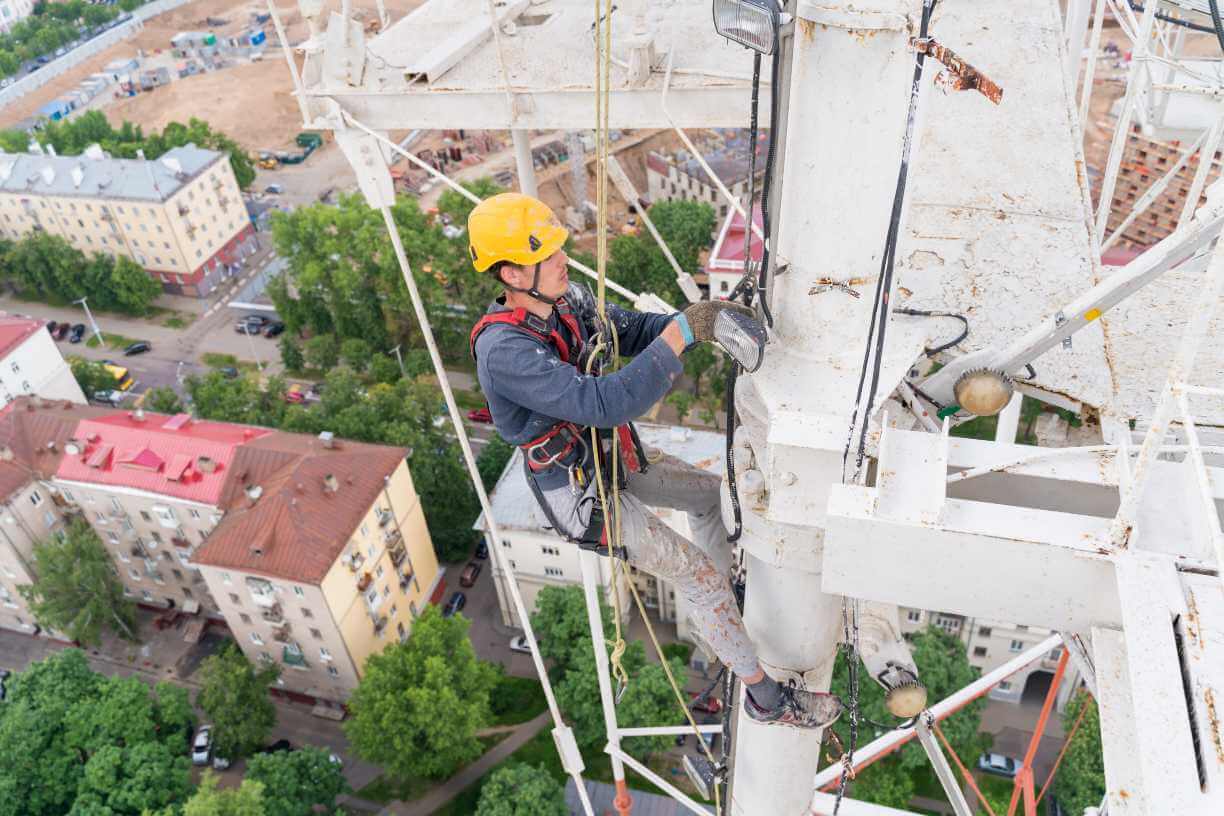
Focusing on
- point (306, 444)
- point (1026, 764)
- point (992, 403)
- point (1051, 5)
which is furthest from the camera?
point (306, 444)

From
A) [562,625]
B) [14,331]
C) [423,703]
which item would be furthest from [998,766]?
[14,331]

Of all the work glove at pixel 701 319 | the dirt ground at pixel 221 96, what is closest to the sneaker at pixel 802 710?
the work glove at pixel 701 319

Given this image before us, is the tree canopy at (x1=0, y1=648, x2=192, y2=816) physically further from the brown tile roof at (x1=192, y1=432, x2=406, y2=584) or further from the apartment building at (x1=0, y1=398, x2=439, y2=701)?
the brown tile roof at (x1=192, y1=432, x2=406, y2=584)

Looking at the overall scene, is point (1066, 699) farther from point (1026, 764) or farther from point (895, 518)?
point (895, 518)

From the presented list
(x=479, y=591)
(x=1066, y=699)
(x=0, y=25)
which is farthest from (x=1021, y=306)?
(x=0, y=25)

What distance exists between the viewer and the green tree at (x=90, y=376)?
41.5 m

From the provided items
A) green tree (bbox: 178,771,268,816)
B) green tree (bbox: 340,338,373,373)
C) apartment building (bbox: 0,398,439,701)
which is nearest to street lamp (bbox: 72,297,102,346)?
green tree (bbox: 340,338,373,373)

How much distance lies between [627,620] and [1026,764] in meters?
21.7

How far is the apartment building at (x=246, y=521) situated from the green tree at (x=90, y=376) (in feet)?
37.4

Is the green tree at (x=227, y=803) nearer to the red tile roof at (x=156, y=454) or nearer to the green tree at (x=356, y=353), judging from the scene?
the red tile roof at (x=156, y=454)

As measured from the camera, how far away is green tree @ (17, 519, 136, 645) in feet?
92.0

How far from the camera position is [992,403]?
17.4ft

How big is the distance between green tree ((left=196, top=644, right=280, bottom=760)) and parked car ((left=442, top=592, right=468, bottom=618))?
6.34 m

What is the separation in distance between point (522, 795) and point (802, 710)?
17.9 meters
